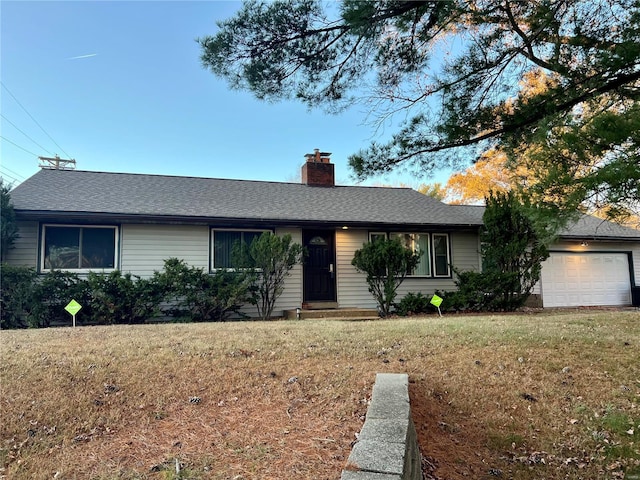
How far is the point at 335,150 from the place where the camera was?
13.8 metres

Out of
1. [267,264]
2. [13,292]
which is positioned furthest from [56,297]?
[267,264]

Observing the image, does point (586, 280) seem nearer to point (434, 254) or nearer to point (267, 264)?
point (434, 254)

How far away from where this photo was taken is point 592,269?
45.0 feet

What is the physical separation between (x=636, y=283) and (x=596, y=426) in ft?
45.0

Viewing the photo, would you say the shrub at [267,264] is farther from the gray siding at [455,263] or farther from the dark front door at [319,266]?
the gray siding at [455,263]

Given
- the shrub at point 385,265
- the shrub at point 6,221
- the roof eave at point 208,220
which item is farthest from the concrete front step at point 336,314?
the shrub at point 6,221

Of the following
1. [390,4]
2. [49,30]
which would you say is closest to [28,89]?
[49,30]

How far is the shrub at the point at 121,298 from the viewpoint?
27.8 feet

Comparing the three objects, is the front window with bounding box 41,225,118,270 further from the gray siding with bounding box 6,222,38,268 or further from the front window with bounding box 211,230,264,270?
the front window with bounding box 211,230,264,270

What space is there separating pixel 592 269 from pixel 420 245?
6.71 m

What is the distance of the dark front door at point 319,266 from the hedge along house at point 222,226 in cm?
3

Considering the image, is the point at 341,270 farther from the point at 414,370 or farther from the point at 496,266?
the point at 414,370

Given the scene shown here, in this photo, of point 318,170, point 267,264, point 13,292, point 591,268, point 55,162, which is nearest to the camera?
point 13,292

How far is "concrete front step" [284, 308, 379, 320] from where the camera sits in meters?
9.91
